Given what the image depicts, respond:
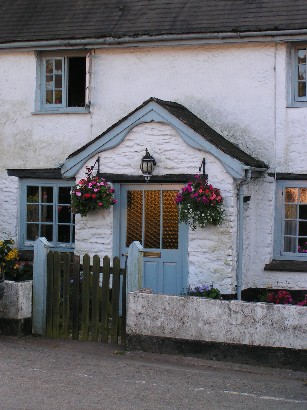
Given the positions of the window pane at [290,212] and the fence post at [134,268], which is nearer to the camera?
the fence post at [134,268]

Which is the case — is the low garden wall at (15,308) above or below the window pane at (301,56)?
below

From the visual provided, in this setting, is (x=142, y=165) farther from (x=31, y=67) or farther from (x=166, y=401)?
(x=166, y=401)

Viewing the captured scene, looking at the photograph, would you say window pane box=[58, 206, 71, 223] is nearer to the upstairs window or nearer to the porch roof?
the porch roof

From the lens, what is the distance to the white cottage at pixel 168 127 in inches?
554

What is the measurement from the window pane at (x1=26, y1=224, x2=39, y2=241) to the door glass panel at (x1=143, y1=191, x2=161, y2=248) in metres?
2.77

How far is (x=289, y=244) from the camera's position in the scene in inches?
587

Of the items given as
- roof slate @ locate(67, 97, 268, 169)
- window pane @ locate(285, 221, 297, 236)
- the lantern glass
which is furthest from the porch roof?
window pane @ locate(285, 221, 297, 236)

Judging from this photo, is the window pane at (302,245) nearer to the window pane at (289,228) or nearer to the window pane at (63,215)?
the window pane at (289,228)

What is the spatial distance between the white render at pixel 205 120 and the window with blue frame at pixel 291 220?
18 centimetres

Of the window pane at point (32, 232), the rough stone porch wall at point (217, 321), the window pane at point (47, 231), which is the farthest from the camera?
the window pane at point (32, 232)

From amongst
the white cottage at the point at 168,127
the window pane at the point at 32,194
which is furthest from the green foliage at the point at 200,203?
the window pane at the point at 32,194

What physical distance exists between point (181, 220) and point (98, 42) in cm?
385

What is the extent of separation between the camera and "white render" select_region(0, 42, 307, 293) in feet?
45.8

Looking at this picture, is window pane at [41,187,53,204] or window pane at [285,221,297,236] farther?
window pane at [41,187,53,204]
